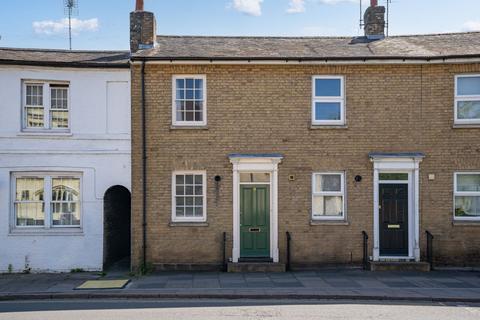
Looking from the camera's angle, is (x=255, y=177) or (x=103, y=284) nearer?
(x=103, y=284)

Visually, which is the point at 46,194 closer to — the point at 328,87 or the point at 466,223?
the point at 328,87

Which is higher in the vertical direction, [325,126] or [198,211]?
[325,126]

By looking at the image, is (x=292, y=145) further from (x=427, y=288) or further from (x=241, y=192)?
(x=427, y=288)

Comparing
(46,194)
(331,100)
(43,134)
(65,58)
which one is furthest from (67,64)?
(331,100)

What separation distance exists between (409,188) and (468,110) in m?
3.04

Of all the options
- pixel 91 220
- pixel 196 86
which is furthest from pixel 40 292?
pixel 196 86

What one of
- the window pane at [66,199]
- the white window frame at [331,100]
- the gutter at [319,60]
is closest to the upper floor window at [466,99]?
the gutter at [319,60]

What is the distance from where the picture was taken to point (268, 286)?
12.4m

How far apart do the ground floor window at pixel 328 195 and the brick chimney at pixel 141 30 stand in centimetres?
692

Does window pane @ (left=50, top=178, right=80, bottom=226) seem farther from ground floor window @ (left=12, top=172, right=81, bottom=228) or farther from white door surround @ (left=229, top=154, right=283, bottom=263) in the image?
white door surround @ (left=229, top=154, right=283, bottom=263)

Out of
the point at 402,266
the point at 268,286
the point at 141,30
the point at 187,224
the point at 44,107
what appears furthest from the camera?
the point at 141,30

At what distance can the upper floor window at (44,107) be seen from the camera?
1531 cm

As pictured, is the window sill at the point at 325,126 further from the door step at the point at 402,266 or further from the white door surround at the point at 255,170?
the door step at the point at 402,266

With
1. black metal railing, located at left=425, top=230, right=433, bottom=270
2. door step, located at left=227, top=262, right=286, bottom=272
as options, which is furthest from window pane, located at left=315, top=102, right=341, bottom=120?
door step, located at left=227, top=262, right=286, bottom=272
